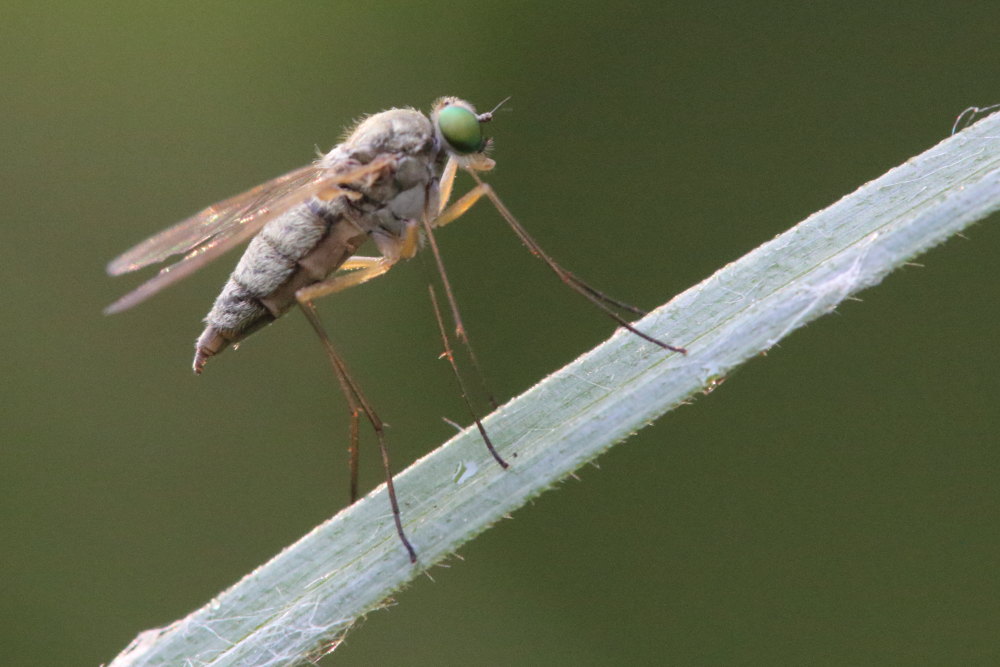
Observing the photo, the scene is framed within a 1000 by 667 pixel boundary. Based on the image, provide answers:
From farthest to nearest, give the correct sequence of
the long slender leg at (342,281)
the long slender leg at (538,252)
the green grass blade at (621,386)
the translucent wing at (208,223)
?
the translucent wing at (208,223), the long slender leg at (342,281), the long slender leg at (538,252), the green grass blade at (621,386)

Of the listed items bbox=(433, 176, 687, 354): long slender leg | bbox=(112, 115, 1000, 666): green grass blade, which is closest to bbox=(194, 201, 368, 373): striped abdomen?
bbox=(433, 176, 687, 354): long slender leg

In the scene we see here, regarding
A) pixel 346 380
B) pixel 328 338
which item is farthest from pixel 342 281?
pixel 346 380

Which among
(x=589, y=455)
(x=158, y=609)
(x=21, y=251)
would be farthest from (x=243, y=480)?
(x=589, y=455)

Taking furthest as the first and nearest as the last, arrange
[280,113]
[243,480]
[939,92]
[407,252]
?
1. [280,113]
2. [243,480]
3. [939,92]
4. [407,252]

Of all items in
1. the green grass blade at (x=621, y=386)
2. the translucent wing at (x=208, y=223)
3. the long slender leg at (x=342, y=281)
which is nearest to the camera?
the green grass blade at (x=621, y=386)

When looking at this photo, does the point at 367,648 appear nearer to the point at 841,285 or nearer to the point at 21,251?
the point at 21,251

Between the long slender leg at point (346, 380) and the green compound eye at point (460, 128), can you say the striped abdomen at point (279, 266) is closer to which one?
the long slender leg at point (346, 380)

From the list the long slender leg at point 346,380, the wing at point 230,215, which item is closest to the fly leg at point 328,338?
the long slender leg at point 346,380

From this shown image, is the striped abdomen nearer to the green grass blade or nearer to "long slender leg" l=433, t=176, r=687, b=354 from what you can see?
"long slender leg" l=433, t=176, r=687, b=354
